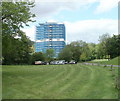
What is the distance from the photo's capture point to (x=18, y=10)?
18219 millimetres

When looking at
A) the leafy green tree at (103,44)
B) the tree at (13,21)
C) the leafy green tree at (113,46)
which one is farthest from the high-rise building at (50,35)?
the tree at (13,21)

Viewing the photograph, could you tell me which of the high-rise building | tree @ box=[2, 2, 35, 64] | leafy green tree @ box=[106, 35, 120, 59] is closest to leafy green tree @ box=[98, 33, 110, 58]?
leafy green tree @ box=[106, 35, 120, 59]

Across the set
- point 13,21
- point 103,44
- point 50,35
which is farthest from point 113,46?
point 50,35

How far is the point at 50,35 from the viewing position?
144 m

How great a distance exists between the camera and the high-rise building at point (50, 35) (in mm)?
134500

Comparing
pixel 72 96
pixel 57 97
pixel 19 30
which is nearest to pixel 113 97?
pixel 72 96

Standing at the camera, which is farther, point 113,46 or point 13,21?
point 113,46

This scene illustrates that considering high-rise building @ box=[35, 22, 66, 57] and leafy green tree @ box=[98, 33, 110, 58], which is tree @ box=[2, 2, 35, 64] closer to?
leafy green tree @ box=[98, 33, 110, 58]

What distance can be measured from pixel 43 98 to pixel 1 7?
10.8 m

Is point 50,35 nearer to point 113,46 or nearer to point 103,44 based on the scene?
point 103,44

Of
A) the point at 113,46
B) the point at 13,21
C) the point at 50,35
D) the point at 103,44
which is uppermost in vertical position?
the point at 50,35

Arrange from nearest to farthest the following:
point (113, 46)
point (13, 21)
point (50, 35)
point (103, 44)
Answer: point (13, 21)
point (113, 46)
point (103, 44)
point (50, 35)

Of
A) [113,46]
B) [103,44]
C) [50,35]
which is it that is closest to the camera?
[113,46]

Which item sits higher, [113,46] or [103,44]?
[103,44]
